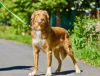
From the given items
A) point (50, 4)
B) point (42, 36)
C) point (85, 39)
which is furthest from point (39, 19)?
point (50, 4)

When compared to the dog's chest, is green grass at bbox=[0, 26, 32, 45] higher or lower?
lower

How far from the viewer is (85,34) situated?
38.9 ft

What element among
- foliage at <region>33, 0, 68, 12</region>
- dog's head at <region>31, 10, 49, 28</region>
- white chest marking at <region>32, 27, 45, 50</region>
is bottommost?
white chest marking at <region>32, 27, 45, 50</region>

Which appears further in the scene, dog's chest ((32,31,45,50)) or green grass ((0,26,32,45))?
green grass ((0,26,32,45))

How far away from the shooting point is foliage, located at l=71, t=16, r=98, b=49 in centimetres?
1161

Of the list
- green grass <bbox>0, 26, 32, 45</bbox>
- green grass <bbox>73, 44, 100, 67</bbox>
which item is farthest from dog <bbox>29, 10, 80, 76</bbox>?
green grass <bbox>0, 26, 32, 45</bbox>

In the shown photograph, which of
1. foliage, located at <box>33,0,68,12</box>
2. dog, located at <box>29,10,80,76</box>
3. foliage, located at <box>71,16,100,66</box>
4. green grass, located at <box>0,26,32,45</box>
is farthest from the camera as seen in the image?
green grass, located at <box>0,26,32,45</box>

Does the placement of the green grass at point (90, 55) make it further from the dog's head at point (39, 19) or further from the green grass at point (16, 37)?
the green grass at point (16, 37)

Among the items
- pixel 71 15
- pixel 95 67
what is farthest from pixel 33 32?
pixel 71 15

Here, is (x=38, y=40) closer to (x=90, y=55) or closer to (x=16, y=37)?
(x=90, y=55)

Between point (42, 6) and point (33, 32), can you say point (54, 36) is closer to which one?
point (33, 32)

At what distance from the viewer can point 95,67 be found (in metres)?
9.02

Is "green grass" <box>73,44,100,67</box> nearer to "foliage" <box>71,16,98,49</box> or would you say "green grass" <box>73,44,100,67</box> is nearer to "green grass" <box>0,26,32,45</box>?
"foliage" <box>71,16,98,49</box>

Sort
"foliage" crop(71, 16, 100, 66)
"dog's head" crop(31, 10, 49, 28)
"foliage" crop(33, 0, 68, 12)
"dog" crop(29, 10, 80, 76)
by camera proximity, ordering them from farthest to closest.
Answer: "foliage" crop(33, 0, 68, 12) → "foliage" crop(71, 16, 100, 66) → "dog" crop(29, 10, 80, 76) → "dog's head" crop(31, 10, 49, 28)
